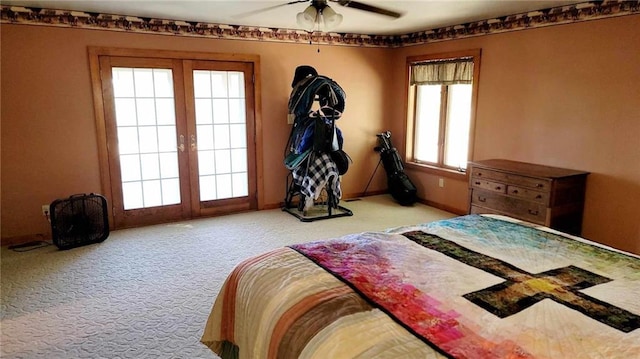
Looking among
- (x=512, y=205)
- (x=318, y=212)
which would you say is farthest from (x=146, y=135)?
(x=512, y=205)

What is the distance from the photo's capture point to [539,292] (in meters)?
1.63

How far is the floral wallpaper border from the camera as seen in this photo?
12.5ft

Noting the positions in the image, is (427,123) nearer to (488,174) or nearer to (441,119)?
(441,119)

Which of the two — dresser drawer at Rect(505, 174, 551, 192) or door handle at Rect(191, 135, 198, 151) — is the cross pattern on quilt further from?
door handle at Rect(191, 135, 198, 151)

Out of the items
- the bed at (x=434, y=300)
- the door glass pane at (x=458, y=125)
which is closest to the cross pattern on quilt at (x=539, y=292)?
the bed at (x=434, y=300)

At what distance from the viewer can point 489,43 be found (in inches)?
187

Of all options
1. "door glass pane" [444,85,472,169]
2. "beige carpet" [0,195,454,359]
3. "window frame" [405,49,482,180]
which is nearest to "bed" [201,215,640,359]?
"beige carpet" [0,195,454,359]

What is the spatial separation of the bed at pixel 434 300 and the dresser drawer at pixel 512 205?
1540 millimetres

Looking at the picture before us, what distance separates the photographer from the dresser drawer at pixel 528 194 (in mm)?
3678

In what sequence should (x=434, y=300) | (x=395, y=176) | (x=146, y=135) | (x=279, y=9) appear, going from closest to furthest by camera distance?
(x=434, y=300) < (x=279, y=9) < (x=146, y=135) < (x=395, y=176)

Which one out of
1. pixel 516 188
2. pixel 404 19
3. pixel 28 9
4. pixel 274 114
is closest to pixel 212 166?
pixel 274 114

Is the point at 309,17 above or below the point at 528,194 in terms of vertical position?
above

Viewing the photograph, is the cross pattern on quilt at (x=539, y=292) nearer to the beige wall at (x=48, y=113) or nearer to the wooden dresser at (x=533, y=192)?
the wooden dresser at (x=533, y=192)

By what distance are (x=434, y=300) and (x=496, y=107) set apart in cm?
380
